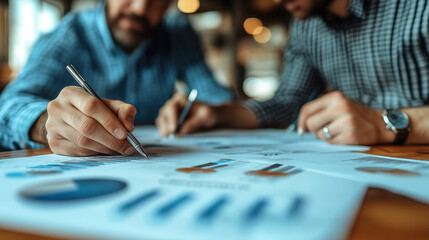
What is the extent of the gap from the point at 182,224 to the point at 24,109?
0.53m

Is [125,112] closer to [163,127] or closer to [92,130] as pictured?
[92,130]

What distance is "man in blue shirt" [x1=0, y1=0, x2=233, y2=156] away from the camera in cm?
53

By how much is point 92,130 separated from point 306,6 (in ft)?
2.30

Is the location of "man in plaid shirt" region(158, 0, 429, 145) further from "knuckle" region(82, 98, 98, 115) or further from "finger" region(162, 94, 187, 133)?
"knuckle" region(82, 98, 98, 115)

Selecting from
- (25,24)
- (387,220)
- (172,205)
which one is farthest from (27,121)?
(25,24)

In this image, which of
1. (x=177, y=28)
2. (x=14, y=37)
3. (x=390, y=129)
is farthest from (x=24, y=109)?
(x=14, y=37)

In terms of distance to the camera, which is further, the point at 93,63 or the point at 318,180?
the point at 93,63

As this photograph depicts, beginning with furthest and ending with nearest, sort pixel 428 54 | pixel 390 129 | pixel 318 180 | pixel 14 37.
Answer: pixel 14 37, pixel 428 54, pixel 390 129, pixel 318 180

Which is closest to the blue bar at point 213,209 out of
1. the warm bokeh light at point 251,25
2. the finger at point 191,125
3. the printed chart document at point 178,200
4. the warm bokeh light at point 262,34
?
the printed chart document at point 178,200

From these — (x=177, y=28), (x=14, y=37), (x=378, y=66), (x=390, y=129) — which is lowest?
(x=390, y=129)

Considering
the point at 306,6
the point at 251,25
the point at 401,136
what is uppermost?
the point at 251,25

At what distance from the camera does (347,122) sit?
518 millimetres

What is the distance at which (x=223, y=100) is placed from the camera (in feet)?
3.70

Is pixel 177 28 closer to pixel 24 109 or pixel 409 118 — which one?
pixel 24 109
